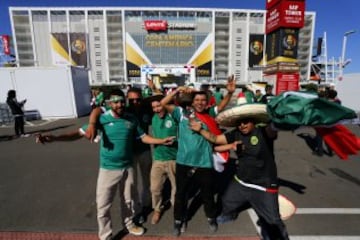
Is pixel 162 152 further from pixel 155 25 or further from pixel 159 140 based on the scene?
pixel 155 25

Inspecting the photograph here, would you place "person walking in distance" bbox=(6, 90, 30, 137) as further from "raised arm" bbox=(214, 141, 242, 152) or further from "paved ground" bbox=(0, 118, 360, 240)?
"raised arm" bbox=(214, 141, 242, 152)

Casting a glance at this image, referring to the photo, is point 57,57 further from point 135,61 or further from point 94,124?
point 94,124

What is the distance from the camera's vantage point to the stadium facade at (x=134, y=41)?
62469 millimetres

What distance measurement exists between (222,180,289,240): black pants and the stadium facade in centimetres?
6078

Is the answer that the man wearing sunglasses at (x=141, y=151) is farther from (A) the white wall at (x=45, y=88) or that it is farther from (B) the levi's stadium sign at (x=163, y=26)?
(B) the levi's stadium sign at (x=163, y=26)

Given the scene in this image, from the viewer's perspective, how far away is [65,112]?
46.8ft

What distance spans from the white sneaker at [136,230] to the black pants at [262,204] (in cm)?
115

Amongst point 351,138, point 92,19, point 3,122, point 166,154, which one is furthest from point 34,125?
point 92,19

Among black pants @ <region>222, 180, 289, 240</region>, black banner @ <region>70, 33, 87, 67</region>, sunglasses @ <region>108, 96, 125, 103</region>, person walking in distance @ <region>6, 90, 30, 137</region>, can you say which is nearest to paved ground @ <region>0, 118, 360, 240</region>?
black pants @ <region>222, 180, 289, 240</region>

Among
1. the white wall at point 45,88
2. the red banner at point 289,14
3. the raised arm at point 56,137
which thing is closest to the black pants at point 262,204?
the raised arm at point 56,137

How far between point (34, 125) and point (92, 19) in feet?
195

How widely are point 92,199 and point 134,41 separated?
63287 millimetres

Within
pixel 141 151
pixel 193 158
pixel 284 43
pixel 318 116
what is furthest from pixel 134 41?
pixel 318 116

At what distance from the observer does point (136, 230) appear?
318 centimetres
